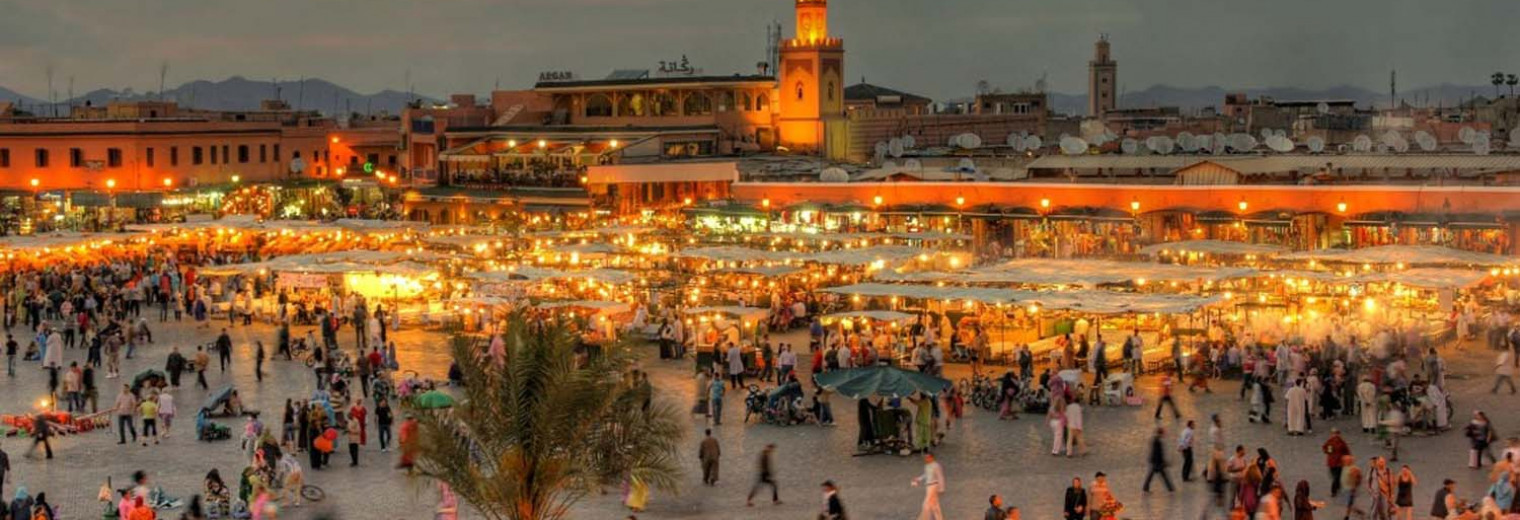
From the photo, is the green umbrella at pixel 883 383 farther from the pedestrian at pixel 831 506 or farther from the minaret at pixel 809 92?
the minaret at pixel 809 92

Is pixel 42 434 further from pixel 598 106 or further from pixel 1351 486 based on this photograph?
pixel 598 106

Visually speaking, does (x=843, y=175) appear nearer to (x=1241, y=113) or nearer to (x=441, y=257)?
(x=441, y=257)

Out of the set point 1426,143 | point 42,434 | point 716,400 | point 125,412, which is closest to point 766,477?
point 716,400

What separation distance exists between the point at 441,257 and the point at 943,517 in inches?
879

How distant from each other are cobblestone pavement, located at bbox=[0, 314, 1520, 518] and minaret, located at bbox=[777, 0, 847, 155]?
1449 inches

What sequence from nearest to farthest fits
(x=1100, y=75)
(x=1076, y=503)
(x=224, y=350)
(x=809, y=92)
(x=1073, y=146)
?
(x=1076, y=503) → (x=224, y=350) → (x=1073, y=146) → (x=809, y=92) → (x=1100, y=75)

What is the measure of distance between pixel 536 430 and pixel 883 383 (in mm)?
7598

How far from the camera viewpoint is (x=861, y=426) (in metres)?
23.4

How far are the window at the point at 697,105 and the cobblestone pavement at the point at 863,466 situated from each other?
125 ft

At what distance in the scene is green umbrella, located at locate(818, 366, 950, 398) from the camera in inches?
915

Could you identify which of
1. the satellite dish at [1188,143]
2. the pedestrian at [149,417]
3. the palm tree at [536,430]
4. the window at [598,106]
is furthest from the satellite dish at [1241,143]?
the palm tree at [536,430]

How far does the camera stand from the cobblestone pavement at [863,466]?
20500 mm

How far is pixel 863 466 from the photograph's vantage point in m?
22.6

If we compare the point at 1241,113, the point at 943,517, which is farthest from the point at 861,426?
the point at 1241,113
